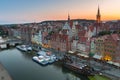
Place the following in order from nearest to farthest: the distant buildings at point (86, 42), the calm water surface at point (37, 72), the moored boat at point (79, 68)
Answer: the moored boat at point (79, 68)
the calm water surface at point (37, 72)
the distant buildings at point (86, 42)

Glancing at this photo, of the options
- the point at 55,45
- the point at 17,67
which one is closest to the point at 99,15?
the point at 55,45

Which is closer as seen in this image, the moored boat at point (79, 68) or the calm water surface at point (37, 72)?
the moored boat at point (79, 68)

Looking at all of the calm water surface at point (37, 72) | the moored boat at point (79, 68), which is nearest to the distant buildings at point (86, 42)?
the moored boat at point (79, 68)

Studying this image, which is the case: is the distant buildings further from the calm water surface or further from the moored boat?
the calm water surface

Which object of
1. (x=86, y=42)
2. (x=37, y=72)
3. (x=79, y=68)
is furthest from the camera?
(x=86, y=42)

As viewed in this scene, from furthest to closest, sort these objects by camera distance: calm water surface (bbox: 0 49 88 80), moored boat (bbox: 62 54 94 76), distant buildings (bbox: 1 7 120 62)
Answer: distant buildings (bbox: 1 7 120 62)
calm water surface (bbox: 0 49 88 80)
moored boat (bbox: 62 54 94 76)

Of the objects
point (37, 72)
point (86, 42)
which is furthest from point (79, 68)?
point (86, 42)

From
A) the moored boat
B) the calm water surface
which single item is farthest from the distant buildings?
the calm water surface

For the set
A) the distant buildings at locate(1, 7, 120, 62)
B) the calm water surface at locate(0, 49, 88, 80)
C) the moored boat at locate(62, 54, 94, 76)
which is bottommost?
the calm water surface at locate(0, 49, 88, 80)

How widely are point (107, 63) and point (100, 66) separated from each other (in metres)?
1.71

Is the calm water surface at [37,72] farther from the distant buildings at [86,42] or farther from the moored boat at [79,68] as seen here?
the distant buildings at [86,42]

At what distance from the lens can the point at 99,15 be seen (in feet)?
199

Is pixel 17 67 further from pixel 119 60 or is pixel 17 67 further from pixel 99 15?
pixel 99 15

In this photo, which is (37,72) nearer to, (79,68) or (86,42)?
(79,68)
